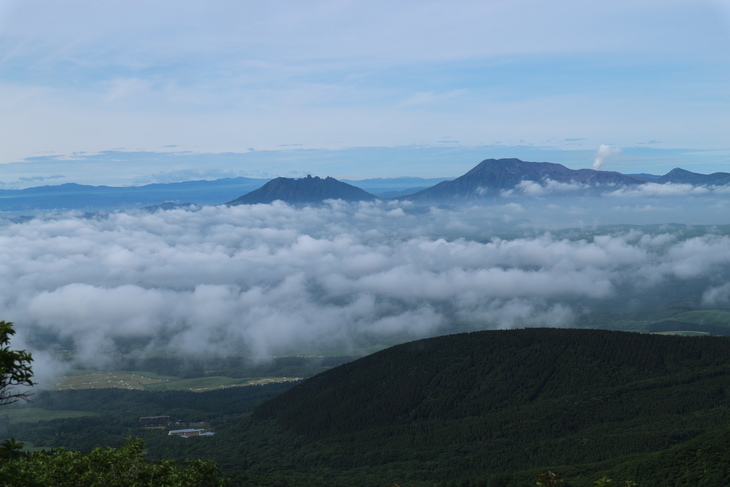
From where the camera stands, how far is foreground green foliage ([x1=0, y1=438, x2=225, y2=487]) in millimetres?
42891

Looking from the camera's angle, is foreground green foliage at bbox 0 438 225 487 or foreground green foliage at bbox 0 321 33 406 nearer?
foreground green foliage at bbox 0 321 33 406

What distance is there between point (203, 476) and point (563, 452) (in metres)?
161

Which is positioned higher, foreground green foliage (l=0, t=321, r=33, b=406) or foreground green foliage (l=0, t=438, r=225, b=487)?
foreground green foliage (l=0, t=321, r=33, b=406)

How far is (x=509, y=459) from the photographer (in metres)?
191

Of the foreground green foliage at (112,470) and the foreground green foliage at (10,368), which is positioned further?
the foreground green foliage at (112,470)

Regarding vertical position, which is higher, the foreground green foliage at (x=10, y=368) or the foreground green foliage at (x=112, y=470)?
the foreground green foliage at (x=10, y=368)

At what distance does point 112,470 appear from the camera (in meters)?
44.6

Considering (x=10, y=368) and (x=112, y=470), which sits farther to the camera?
(x=112, y=470)

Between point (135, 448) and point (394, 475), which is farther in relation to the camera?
point (394, 475)

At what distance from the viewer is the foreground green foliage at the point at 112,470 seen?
42891mm

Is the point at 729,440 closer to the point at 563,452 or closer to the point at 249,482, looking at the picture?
the point at 563,452

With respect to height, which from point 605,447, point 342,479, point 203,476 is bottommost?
point 342,479

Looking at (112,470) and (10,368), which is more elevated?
(10,368)

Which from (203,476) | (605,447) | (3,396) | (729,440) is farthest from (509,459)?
(3,396)
